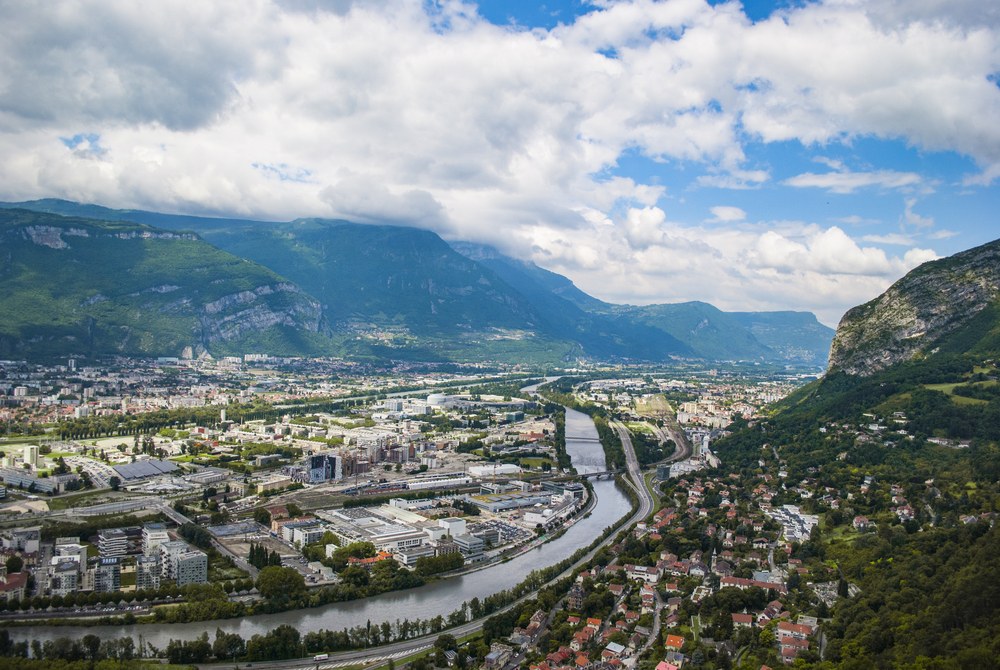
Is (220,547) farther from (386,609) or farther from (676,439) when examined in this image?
(676,439)

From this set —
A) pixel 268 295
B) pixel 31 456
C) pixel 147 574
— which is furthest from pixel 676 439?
pixel 268 295

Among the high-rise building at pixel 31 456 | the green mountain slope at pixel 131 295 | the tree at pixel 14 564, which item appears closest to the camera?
the tree at pixel 14 564

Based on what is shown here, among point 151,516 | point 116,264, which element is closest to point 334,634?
point 151,516

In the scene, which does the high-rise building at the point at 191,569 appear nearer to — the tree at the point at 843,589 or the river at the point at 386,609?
the river at the point at 386,609

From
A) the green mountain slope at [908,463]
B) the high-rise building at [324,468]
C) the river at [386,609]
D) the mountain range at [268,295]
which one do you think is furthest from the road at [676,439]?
the mountain range at [268,295]

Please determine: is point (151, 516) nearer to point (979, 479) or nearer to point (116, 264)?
point (979, 479)

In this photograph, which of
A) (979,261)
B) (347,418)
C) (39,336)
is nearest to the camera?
(979,261)

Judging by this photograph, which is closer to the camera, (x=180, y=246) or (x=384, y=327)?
(x=180, y=246)

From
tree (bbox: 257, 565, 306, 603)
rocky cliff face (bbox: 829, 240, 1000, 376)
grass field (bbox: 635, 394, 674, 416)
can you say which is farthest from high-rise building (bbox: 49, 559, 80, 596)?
grass field (bbox: 635, 394, 674, 416)
